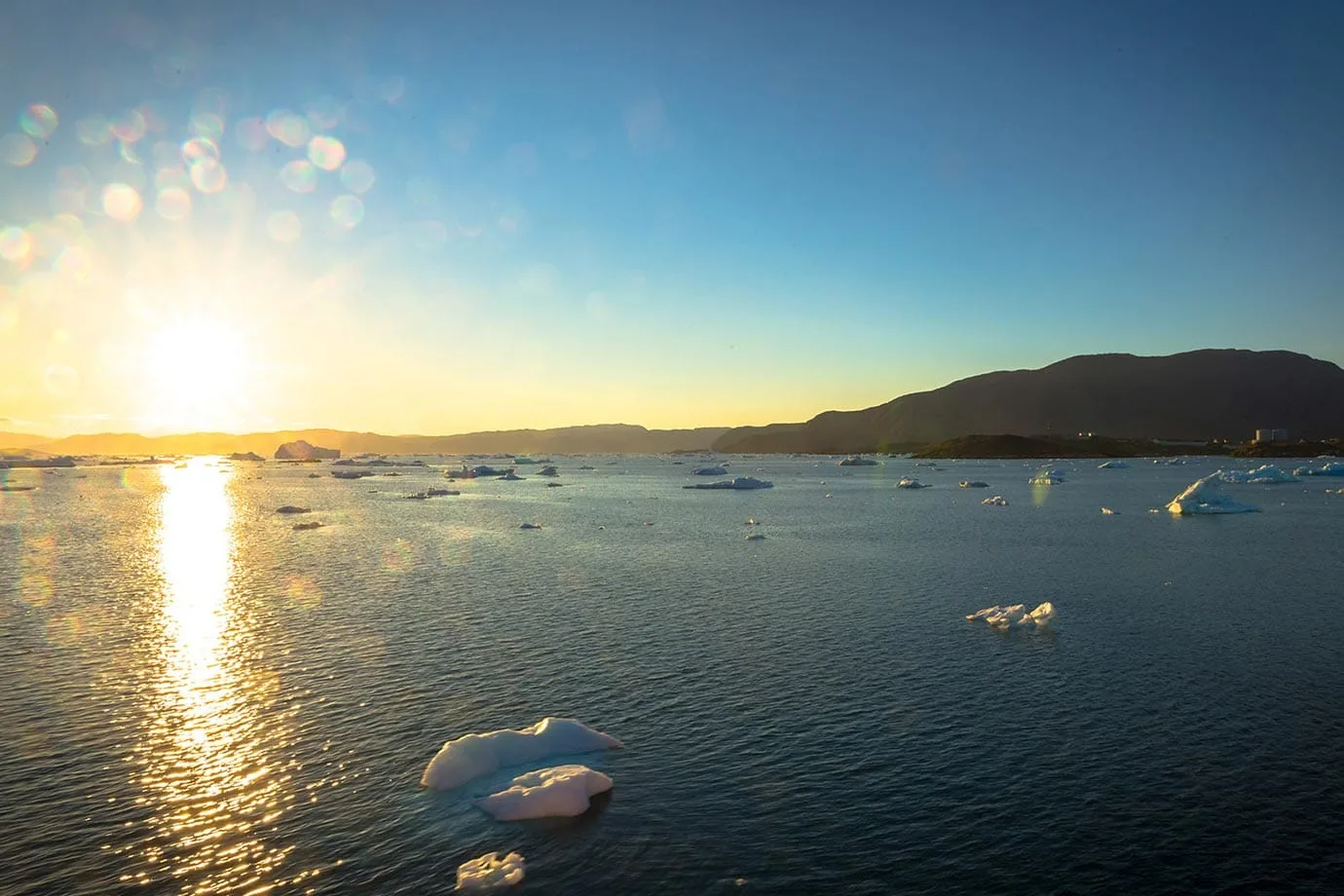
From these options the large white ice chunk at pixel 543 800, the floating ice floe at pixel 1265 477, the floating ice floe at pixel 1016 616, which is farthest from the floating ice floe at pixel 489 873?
the floating ice floe at pixel 1265 477

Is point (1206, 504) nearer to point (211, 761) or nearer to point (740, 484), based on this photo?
point (740, 484)

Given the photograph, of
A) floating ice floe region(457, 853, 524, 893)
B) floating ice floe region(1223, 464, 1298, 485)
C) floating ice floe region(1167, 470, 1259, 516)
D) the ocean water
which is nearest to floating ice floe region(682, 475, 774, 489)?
floating ice floe region(1167, 470, 1259, 516)

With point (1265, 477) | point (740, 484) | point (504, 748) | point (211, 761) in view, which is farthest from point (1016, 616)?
point (1265, 477)

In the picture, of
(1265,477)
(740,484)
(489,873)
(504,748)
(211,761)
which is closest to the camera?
(489,873)

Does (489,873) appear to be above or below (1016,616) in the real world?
below

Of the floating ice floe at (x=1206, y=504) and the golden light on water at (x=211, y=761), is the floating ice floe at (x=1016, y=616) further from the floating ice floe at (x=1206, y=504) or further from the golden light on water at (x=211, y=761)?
the floating ice floe at (x=1206, y=504)

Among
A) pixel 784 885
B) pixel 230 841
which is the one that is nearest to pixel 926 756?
pixel 784 885

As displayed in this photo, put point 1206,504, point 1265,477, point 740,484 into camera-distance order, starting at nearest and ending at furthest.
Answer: point 1206,504 < point 1265,477 < point 740,484
